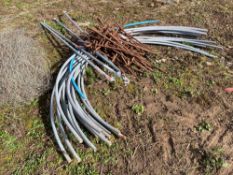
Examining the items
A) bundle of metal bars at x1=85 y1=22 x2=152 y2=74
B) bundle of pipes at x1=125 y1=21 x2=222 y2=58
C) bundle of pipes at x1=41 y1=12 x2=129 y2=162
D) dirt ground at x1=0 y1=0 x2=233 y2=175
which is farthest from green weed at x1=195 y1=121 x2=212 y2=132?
bundle of pipes at x1=125 y1=21 x2=222 y2=58

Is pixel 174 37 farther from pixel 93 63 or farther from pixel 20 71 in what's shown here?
pixel 20 71

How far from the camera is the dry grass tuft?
3215 millimetres

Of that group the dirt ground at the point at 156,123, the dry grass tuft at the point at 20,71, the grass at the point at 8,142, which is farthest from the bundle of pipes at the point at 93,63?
the grass at the point at 8,142

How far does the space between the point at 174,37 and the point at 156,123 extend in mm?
1583

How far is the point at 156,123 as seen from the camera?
9.63 ft

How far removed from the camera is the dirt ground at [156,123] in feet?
8.61

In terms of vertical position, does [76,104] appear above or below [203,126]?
above

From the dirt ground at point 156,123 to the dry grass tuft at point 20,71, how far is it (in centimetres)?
12

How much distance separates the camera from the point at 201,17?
177 inches

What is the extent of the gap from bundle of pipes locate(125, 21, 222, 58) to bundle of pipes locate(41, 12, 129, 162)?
0.76 meters

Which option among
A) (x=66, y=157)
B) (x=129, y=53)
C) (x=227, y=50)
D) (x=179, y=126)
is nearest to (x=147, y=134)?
(x=179, y=126)

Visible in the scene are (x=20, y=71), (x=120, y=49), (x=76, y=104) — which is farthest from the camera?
(x=120, y=49)

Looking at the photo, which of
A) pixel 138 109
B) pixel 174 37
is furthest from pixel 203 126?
pixel 174 37

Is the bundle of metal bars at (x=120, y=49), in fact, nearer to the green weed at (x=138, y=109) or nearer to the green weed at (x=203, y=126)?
the green weed at (x=138, y=109)
